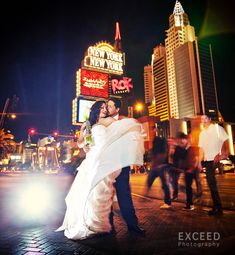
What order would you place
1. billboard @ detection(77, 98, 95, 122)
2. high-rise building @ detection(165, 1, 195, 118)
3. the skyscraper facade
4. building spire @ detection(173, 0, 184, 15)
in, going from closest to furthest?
billboard @ detection(77, 98, 95, 122) < the skyscraper facade < high-rise building @ detection(165, 1, 195, 118) < building spire @ detection(173, 0, 184, 15)

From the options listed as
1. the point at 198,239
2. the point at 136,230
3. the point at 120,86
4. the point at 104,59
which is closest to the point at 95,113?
the point at 136,230

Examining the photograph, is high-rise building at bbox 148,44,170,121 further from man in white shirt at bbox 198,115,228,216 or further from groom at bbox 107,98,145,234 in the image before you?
groom at bbox 107,98,145,234

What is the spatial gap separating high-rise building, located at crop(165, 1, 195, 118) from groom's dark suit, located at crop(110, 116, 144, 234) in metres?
147

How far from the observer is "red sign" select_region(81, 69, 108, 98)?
29911mm

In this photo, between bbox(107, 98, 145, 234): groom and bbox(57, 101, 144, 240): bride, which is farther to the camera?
bbox(107, 98, 145, 234): groom

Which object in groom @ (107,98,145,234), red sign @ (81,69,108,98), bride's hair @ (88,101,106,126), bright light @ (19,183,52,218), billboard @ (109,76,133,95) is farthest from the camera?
billboard @ (109,76,133,95)

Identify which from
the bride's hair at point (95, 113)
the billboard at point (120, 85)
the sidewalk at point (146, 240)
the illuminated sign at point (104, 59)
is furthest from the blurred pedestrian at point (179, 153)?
the illuminated sign at point (104, 59)

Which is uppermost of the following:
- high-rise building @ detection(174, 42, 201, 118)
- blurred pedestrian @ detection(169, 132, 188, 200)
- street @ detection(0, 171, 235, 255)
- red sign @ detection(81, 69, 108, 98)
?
high-rise building @ detection(174, 42, 201, 118)

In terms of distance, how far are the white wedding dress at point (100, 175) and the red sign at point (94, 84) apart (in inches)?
1042

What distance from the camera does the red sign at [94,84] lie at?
29.9m

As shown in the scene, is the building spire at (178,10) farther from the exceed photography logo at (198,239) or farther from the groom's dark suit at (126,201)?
the exceed photography logo at (198,239)

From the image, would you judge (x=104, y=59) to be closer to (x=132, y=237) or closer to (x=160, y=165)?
(x=160, y=165)

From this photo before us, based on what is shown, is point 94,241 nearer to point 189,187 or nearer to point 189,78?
point 189,187

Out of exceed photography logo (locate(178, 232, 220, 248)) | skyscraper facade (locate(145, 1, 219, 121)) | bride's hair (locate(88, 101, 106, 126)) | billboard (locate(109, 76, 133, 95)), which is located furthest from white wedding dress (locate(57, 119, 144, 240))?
skyscraper facade (locate(145, 1, 219, 121))
